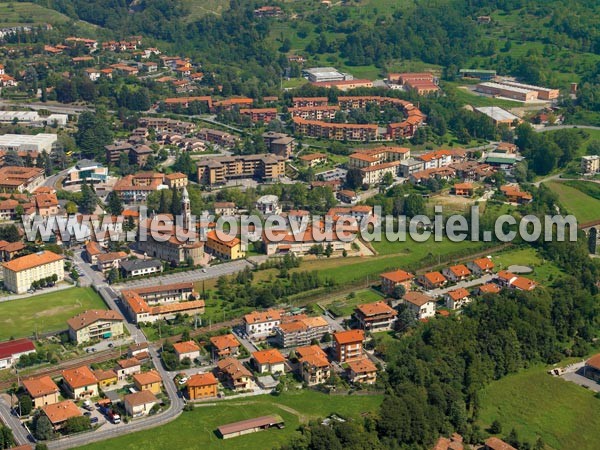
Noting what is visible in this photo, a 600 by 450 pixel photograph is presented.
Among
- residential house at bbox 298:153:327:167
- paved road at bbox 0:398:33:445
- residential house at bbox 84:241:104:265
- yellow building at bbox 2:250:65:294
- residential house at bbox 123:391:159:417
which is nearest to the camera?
paved road at bbox 0:398:33:445

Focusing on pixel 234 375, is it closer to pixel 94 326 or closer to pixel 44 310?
pixel 94 326

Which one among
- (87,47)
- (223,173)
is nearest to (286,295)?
(223,173)

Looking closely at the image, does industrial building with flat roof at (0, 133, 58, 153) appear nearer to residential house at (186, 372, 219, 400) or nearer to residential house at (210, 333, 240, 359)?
residential house at (210, 333, 240, 359)

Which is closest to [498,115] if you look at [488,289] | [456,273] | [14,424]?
[456,273]

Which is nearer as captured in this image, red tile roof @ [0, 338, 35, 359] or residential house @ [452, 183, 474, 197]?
red tile roof @ [0, 338, 35, 359]

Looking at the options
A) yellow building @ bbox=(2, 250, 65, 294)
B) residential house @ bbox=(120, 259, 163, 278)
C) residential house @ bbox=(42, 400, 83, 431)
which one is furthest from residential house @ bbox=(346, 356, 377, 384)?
yellow building @ bbox=(2, 250, 65, 294)
